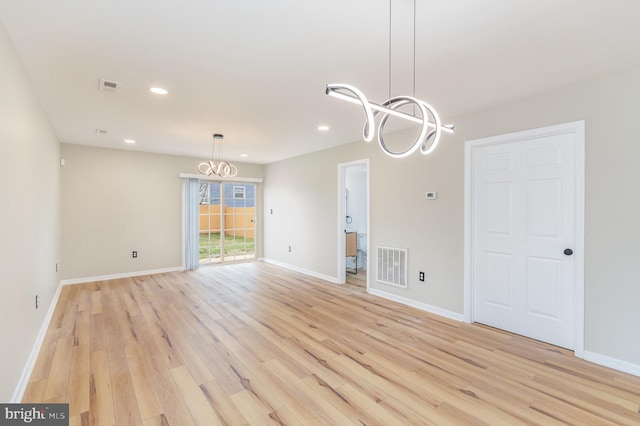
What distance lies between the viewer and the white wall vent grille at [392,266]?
14.0 feet

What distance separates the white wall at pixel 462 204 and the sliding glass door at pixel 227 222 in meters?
1.54

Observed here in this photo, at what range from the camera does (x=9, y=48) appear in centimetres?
201

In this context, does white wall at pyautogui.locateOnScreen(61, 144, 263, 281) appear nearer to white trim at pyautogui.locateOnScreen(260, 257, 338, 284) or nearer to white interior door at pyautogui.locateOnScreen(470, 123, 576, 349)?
white trim at pyautogui.locateOnScreen(260, 257, 338, 284)

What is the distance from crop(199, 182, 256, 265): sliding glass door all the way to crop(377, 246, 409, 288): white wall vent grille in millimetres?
3954

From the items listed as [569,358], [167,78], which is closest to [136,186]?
[167,78]

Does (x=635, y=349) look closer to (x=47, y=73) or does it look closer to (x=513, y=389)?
(x=513, y=389)

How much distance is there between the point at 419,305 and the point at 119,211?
18.5ft

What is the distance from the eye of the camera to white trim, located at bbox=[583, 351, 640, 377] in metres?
2.44

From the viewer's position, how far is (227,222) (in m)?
7.16

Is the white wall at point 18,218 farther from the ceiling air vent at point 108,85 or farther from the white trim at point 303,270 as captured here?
the white trim at point 303,270

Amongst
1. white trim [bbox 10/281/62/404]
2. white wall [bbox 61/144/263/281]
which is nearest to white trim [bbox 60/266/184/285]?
white wall [bbox 61/144/263/281]

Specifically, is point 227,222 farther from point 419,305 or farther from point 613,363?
point 613,363

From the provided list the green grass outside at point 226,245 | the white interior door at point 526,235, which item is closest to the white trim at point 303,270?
the green grass outside at point 226,245

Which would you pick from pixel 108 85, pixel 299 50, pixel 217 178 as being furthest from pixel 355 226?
pixel 108 85
